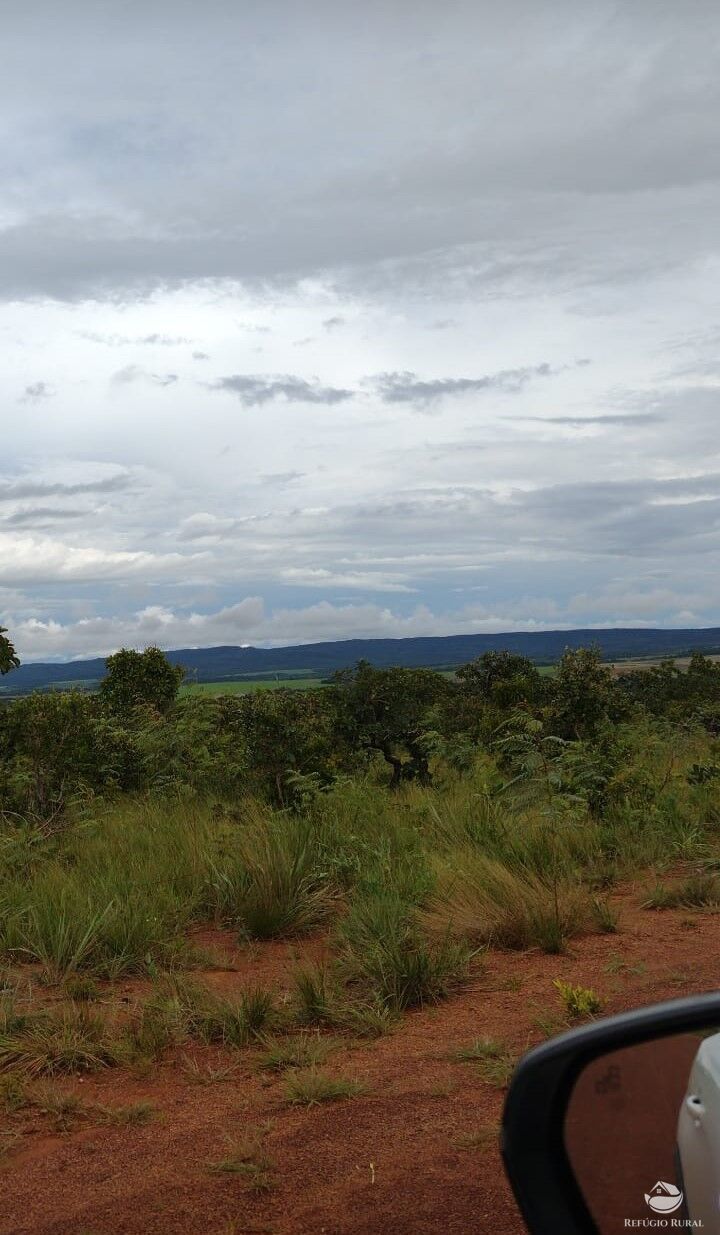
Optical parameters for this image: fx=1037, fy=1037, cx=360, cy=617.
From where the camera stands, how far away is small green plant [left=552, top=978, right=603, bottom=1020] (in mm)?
5215

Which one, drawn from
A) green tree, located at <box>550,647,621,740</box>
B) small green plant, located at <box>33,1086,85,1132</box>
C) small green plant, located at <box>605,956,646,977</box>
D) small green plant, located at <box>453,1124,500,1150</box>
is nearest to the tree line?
green tree, located at <box>550,647,621,740</box>

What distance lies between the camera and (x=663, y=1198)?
1.65 meters

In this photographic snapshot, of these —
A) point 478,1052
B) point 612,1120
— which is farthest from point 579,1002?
point 612,1120

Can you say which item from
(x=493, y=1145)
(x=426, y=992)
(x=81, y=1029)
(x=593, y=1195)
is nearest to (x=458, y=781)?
(x=426, y=992)

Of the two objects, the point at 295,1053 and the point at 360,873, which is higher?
the point at 360,873

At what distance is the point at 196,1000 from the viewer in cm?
557

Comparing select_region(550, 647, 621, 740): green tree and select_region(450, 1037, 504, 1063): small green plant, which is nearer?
select_region(450, 1037, 504, 1063): small green plant

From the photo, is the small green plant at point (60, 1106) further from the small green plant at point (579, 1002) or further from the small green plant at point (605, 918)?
the small green plant at point (605, 918)

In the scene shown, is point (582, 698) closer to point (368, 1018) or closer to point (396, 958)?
point (396, 958)

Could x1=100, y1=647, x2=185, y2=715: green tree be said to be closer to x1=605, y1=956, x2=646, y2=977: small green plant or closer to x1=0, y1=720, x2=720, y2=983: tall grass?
x1=0, y1=720, x2=720, y2=983: tall grass

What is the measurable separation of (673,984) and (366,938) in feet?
5.80

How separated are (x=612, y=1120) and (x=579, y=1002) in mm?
3659

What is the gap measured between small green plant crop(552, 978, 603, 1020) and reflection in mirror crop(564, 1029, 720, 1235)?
3649mm

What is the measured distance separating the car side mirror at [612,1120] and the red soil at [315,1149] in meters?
2.09
